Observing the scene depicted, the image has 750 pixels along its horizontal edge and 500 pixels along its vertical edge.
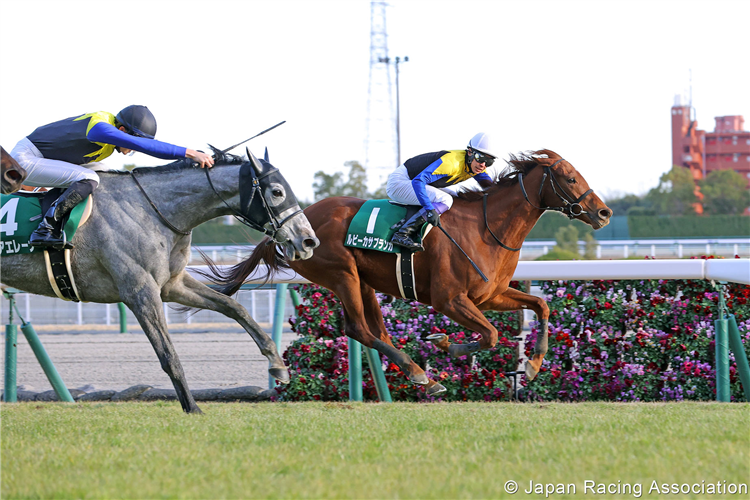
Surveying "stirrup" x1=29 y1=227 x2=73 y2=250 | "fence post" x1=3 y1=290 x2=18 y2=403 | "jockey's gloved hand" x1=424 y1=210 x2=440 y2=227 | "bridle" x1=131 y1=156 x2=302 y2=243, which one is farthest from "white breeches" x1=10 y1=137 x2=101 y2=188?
"jockey's gloved hand" x1=424 y1=210 x2=440 y2=227

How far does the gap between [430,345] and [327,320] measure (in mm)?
804

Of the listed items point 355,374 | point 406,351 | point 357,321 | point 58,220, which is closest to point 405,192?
point 357,321

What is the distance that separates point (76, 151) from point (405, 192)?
209cm

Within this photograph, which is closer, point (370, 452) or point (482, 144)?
point (370, 452)

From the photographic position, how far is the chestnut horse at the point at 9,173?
430cm

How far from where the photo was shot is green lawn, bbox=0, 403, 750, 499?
280cm

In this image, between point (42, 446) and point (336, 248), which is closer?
point (42, 446)

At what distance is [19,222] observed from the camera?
15.2ft

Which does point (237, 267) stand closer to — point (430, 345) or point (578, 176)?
point (430, 345)

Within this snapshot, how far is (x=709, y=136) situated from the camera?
78.4 m

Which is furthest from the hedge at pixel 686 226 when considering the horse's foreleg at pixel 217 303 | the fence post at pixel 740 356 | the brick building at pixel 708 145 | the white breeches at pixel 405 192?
the brick building at pixel 708 145

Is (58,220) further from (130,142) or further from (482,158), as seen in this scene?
(482,158)

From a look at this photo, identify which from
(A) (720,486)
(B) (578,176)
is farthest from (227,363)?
(A) (720,486)
